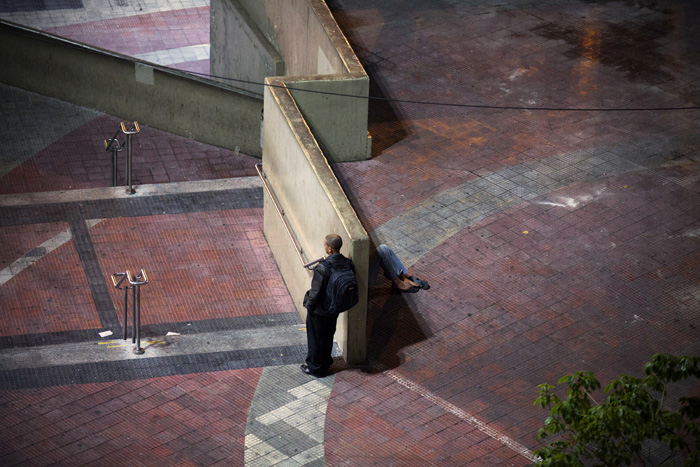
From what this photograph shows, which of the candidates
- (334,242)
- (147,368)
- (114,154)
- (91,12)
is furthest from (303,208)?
(91,12)

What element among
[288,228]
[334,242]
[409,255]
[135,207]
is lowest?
[135,207]

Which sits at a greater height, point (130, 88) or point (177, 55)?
point (130, 88)

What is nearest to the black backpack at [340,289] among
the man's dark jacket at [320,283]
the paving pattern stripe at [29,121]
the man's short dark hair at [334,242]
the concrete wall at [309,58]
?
the man's dark jacket at [320,283]

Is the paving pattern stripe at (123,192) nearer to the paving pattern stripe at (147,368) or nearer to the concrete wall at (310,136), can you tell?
the concrete wall at (310,136)

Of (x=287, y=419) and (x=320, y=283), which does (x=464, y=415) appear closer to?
(x=287, y=419)

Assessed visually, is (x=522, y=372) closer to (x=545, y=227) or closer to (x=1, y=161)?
(x=545, y=227)

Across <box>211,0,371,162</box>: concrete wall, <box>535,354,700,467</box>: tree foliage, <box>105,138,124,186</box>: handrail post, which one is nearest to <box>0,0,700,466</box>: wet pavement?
<box>105,138,124,186</box>: handrail post

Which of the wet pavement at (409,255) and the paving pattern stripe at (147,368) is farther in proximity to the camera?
the paving pattern stripe at (147,368)

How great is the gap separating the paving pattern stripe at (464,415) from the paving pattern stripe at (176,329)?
1.81 metres

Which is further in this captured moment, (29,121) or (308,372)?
(29,121)

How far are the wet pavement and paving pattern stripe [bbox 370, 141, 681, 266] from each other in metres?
0.03

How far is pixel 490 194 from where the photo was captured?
12.5 metres

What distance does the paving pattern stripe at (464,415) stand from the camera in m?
9.18

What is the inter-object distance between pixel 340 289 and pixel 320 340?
681mm
